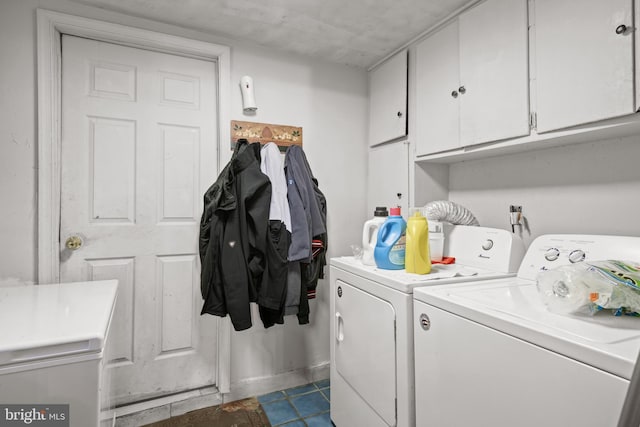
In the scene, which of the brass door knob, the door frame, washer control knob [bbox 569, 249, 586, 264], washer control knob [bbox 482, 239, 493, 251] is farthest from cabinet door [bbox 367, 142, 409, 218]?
the brass door knob

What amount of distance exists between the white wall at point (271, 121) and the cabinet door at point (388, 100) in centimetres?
10

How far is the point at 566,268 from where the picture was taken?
97cm

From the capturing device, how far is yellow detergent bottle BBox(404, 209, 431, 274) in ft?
4.65

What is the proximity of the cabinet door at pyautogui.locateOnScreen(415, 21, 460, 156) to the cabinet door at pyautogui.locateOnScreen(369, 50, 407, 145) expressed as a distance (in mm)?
136

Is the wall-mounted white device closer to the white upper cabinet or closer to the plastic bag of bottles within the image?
the white upper cabinet

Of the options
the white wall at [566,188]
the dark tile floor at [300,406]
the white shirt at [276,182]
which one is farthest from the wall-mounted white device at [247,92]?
the dark tile floor at [300,406]

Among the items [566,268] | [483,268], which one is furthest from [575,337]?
[483,268]

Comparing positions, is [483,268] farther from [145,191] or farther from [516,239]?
[145,191]

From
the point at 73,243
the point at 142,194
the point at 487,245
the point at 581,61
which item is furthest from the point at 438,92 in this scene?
the point at 73,243

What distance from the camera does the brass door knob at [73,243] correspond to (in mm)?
1816

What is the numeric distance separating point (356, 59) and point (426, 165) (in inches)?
39.1

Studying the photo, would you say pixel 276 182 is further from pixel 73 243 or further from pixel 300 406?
pixel 300 406

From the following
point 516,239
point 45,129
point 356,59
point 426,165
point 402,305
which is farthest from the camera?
point 356,59

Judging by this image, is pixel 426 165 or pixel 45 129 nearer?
pixel 45 129
